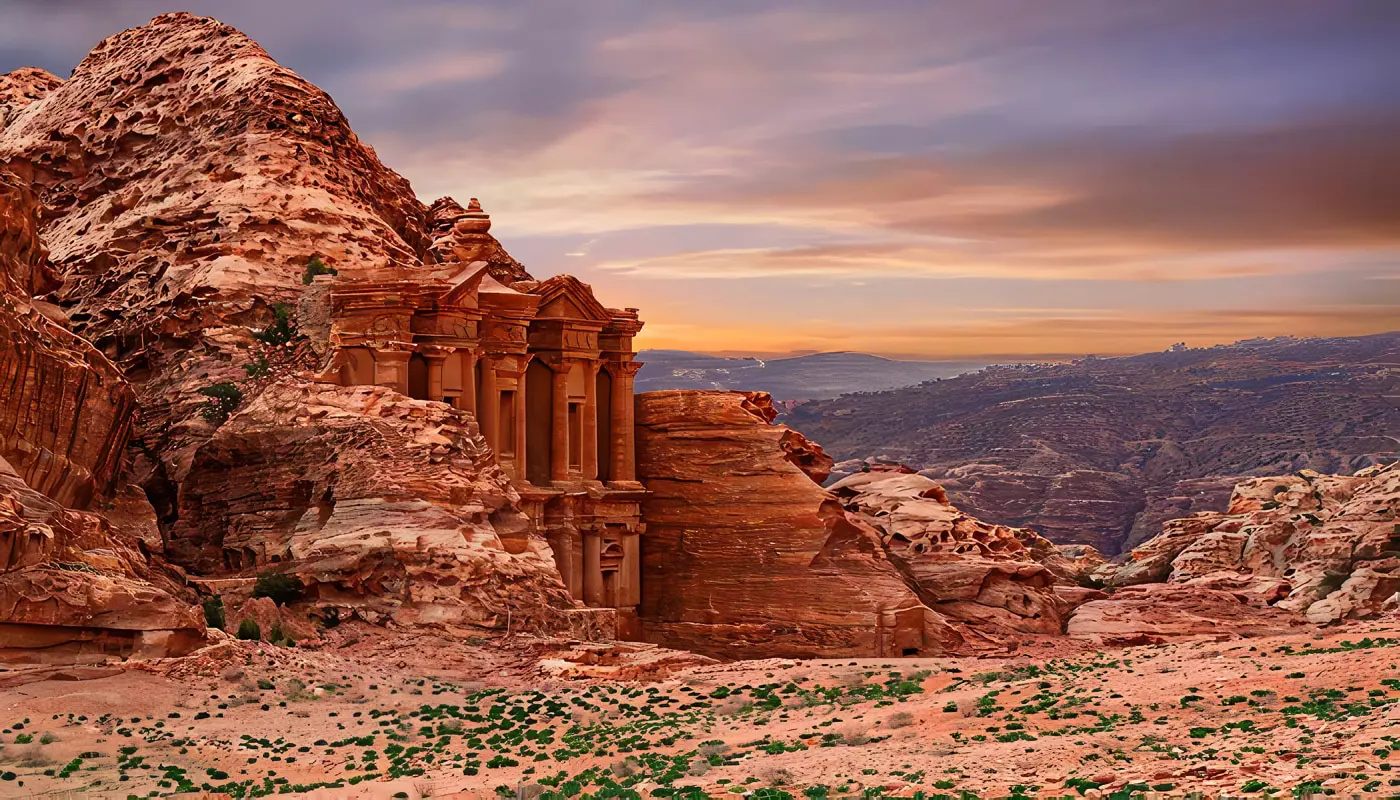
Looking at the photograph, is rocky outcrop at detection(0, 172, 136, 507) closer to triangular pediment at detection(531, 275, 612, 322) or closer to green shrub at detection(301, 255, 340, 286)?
green shrub at detection(301, 255, 340, 286)

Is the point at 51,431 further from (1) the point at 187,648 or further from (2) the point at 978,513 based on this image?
(2) the point at 978,513

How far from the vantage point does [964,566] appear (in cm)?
7275

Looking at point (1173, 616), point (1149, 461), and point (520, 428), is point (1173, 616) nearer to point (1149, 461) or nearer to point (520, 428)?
point (520, 428)

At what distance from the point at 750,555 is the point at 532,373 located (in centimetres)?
1148

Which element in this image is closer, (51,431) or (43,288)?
(51,431)

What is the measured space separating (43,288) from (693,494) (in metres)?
28.4

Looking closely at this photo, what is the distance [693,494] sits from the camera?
72.2m

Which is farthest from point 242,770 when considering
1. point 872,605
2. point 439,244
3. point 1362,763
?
point 439,244

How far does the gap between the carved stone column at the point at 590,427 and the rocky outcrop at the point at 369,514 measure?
43.1ft

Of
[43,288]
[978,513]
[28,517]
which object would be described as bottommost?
[978,513]

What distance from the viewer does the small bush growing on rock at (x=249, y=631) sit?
149 feet

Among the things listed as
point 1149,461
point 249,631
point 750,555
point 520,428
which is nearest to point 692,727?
point 249,631

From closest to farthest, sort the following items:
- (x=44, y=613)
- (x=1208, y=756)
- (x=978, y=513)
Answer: (x=1208, y=756) < (x=44, y=613) < (x=978, y=513)

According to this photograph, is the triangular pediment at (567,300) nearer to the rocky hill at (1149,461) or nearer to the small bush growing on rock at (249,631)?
the small bush growing on rock at (249,631)
